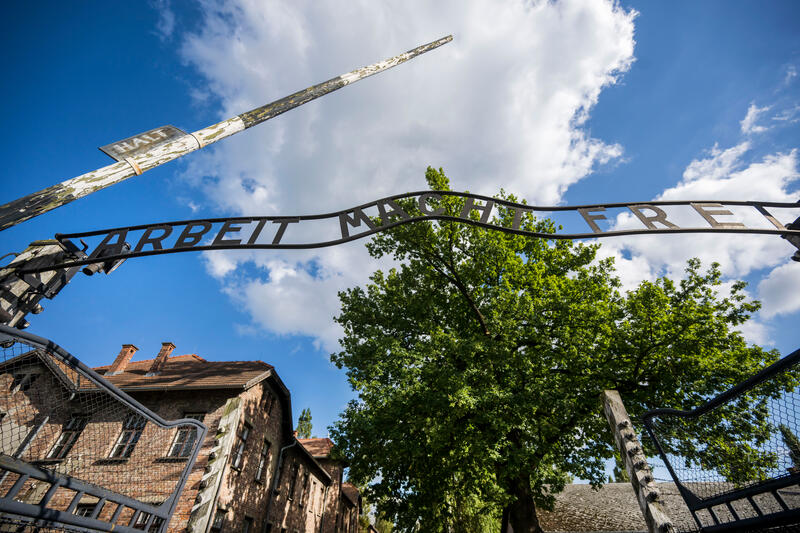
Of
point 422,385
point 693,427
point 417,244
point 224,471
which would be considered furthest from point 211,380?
point 693,427

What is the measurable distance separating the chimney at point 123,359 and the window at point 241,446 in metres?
9.51

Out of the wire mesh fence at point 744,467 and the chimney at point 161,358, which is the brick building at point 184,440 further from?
the wire mesh fence at point 744,467

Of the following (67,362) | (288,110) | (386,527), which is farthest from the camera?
(386,527)

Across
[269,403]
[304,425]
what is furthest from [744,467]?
[304,425]

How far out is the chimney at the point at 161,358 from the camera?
17906mm

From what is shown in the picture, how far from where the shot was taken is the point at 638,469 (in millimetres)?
4355

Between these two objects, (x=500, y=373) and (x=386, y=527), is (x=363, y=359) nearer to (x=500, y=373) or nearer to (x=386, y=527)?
(x=500, y=373)

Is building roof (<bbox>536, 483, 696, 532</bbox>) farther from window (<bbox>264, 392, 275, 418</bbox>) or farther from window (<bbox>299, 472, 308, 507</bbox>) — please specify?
window (<bbox>264, 392, 275, 418</bbox>)

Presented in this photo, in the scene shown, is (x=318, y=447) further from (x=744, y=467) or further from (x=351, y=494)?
(x=744, y=467)

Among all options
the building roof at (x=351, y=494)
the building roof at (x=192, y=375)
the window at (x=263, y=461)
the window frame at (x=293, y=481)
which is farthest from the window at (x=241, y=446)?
the building roof at (x=351, y=494)

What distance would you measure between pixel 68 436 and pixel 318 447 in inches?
657

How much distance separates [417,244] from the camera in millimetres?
14516

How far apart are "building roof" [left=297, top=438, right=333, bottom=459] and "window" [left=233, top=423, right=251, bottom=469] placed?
1281 centimetres

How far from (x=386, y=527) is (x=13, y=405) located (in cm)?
3666
